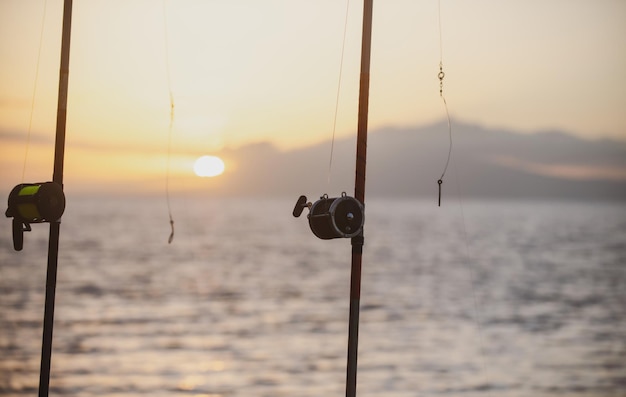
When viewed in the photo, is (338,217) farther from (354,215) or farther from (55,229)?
(55,229)

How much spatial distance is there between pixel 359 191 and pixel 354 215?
18.3 inches

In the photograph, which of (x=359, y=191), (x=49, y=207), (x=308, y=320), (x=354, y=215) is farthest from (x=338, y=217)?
(x=308, y=320)

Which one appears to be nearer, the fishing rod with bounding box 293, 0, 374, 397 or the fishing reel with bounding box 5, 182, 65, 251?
the fishing rod with bounding box 293, 0, 374, 397

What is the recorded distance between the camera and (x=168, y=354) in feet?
60.4

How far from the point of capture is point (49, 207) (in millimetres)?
8492

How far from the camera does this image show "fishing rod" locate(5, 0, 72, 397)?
27.8ft

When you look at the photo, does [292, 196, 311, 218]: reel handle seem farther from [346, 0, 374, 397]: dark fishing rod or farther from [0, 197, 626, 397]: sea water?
[0, 197, 626, 397]: sea water

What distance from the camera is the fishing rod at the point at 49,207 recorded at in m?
8.48

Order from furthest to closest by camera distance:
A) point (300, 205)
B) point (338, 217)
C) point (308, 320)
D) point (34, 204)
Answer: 1. point (308, 320)
2. point (300, 205)
3. point (34, 204)
4. point (338, 217)

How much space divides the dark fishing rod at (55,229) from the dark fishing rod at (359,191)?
2.37 metres

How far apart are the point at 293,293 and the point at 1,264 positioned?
11114 millimetres

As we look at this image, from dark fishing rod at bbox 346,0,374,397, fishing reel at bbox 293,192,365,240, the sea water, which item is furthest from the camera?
the sea water

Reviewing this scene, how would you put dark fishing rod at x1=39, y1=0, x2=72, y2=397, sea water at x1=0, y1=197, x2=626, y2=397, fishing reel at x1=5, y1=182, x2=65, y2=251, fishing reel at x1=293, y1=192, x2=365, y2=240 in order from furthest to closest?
sea water at x1=0, y1=197, x2=626, y2=397 → dark fishing rod at x1=39, y1=0, x2=72, y2=397 → fishing reel at x1=5, y1=182, x2=65, y2=251 → fishing reel at x1=293, y1=192, x2=365, y2=240

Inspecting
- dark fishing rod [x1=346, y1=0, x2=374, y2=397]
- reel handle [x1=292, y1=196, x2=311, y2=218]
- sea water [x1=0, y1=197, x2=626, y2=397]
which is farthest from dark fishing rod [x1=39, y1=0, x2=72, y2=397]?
sea water [x1=0, y1=197, x2=626, y2=397]
